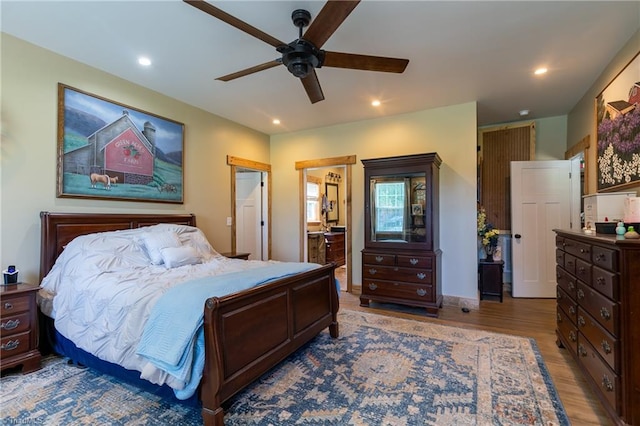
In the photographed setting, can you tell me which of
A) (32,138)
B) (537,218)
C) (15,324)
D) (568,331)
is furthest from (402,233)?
(32,138)

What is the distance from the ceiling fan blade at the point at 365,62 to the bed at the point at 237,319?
173 cm

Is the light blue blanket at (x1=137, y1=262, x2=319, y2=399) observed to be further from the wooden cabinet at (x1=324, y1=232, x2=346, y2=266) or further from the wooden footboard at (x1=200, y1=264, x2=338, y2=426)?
the wooden cabinet at (x1=324, y1=232, x2=346, y2=266)

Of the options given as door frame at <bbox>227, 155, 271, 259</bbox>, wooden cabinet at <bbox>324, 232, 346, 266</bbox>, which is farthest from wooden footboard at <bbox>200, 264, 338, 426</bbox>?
wooden cabinet at <bbox>324, 232, 346, 266</bbox>

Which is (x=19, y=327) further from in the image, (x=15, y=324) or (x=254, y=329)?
(x=254, y=329)

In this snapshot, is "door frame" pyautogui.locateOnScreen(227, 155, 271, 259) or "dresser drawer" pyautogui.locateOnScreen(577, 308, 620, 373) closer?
"dresser drawer" pyautogui.locateOnScreen(577, 308, 620, 373)

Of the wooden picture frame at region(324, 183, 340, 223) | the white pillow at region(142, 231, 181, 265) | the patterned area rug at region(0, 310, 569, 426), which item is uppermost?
the wooden picture frame at region(324, 183, 340, 223)

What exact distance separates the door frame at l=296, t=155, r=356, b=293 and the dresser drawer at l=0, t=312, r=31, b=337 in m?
3.60

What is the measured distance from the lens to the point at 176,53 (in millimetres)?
2869

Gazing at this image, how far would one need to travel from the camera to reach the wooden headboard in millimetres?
2758

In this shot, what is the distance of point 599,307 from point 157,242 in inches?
143

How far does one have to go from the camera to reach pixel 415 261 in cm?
386

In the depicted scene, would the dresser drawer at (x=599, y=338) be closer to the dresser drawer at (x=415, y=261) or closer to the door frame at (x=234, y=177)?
the dresser drawer at (x=415, y=261)

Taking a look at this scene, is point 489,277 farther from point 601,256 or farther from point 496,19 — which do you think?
point 496,19

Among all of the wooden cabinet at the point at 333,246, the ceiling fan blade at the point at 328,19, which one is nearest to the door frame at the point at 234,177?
the wooden cabinet at the point at 333,246
